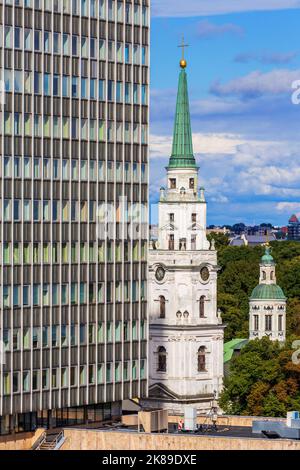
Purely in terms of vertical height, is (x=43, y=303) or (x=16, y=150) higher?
(x=16, y=150)

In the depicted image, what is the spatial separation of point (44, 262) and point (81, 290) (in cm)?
Answer: 585

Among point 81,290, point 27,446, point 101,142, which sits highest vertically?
point 101,142

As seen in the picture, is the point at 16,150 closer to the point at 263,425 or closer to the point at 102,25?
the point at 102,25

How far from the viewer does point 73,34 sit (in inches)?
7584

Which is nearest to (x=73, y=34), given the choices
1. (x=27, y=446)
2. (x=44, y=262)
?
(x=44, y=262)

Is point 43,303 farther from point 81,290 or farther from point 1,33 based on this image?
point 1,33

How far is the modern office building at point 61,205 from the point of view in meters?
188

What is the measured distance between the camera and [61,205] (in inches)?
7589

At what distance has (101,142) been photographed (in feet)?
646

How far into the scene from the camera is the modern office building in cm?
18750
